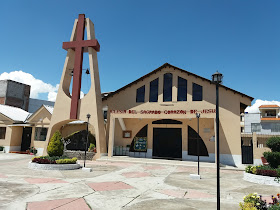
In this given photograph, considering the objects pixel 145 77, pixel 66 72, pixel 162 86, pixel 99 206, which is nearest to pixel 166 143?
pixel 162 86

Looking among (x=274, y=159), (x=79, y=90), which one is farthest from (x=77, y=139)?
(x=274, y=159)

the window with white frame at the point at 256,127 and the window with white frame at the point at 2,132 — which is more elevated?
the window with white frame at the point at 256,127

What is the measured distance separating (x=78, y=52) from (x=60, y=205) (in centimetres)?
2010

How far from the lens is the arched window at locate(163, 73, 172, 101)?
947 inches

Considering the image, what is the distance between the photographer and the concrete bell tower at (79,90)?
22.9m

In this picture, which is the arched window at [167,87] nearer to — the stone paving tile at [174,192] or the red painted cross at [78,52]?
the red painted cross at [78,52]

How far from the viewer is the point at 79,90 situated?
23875 millimetres

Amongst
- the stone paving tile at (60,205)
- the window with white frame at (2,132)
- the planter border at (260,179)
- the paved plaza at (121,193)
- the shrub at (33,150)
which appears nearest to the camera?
the stone paving tile at (60,205)

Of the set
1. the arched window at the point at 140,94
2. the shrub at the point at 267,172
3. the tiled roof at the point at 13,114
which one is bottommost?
the shrub at the point at 267,172

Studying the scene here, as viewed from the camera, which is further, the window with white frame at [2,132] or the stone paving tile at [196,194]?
the window with white frame at [2,132]

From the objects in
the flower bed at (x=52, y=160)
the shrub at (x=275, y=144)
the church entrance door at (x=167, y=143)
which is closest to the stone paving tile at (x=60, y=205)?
the flower bed at (x=52, y=160)

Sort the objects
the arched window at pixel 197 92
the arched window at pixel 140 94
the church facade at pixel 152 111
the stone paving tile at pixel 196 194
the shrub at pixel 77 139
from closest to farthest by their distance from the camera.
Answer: the stone paving tile at pixel 196 194, the church facade at pixel 152 111, the arched window at pixel 197 92, the arched window at pixel 140 94, the shrub at pixel 77 139

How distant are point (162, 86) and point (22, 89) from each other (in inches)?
1397

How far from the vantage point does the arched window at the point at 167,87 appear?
2406 centimetres
